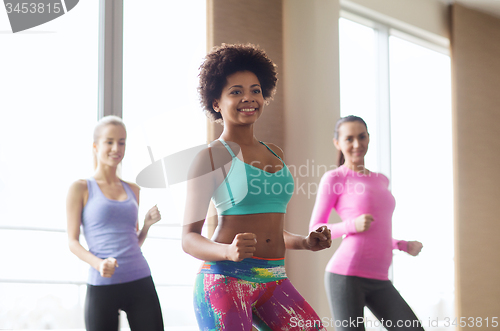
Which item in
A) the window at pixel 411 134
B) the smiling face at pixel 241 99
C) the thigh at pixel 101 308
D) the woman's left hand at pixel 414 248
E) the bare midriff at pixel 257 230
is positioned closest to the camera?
the bare midriff at pixel 257 230

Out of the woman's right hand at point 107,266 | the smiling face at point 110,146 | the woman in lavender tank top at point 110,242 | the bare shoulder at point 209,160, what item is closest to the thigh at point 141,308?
the woman in lavender tank top at point 110,242

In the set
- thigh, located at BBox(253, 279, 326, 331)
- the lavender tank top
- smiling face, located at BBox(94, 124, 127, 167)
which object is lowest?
thigh, located at BBox(253, 279, 326, 331)

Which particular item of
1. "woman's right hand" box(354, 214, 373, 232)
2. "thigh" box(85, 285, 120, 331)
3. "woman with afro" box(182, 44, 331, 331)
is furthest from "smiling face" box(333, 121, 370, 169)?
"thigh" box(85, 285, 120, 331)

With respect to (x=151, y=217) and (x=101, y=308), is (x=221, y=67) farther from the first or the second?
(x=101, y=308)

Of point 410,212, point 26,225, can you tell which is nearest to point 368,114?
point 410,212

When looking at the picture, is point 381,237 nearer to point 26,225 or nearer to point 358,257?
point 358,257

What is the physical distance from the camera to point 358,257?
213 cm

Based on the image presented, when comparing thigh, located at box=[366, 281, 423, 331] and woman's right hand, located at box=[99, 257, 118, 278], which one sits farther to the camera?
thigh, located at box=[366, 281, 423, 331]

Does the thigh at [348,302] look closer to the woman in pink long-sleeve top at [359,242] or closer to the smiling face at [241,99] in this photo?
the woman in pink long-sleeve top at [359,242]

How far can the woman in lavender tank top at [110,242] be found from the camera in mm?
1759

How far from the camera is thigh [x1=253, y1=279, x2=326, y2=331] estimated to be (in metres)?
1.25

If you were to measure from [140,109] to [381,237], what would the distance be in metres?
1.44

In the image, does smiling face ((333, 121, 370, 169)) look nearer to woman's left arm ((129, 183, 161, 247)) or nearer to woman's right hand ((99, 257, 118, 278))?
woman's left arm ((129, 183, 161, 247))

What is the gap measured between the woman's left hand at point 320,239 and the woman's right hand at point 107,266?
80cm
